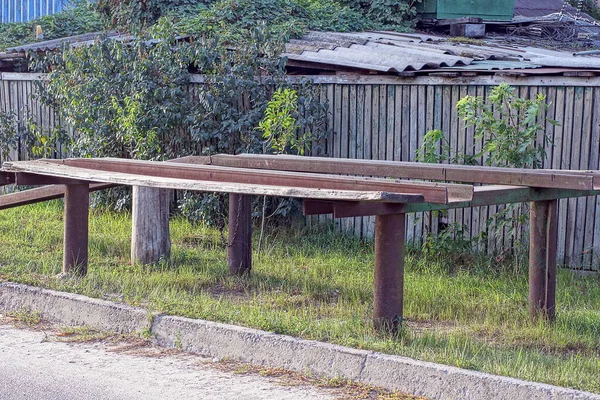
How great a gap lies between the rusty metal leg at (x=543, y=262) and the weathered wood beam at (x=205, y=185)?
1566 millimetres

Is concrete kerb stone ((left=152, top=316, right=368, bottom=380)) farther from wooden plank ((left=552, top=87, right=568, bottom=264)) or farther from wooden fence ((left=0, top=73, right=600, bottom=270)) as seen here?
wooden plank ((left=552, top=87, right=568, bottom=264))

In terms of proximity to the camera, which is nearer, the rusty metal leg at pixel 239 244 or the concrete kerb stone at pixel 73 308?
the concrete kerb stone at pixel 73 308

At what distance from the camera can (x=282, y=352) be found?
213 inches

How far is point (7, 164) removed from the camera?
733cm

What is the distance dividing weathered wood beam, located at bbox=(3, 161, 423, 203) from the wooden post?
3.20ft

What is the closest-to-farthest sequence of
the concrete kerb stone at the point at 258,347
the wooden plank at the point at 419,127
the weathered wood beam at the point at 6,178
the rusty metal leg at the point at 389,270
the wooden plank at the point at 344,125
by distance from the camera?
the concrete kerb stone at the point at 258,347 < the rusty metal leg at the point at 389,270 < the weathered wood beam at the point at 6,178 < the wooden plank at the point at 419,127 < the wooden plank at the point at 344,125

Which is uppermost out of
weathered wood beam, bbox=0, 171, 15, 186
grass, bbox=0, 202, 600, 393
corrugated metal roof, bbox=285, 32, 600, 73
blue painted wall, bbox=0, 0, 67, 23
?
blue painted wall, bbox=0, 0, 67, 23

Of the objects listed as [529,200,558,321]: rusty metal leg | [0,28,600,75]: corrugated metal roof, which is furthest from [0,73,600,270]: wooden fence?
[529,200,558,321]: rusty metal leg

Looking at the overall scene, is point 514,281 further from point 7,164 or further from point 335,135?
point 7,164

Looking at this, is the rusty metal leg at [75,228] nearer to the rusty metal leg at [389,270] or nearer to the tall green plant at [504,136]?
the rusty metal leg at [389,270]

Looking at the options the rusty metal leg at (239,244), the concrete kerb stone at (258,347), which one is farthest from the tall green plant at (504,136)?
the concrete kerb stone at (258,347)

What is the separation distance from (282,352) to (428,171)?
220 cm

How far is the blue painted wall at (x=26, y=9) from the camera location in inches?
785

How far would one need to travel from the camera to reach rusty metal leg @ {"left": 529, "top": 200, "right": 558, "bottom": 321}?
623 cm
